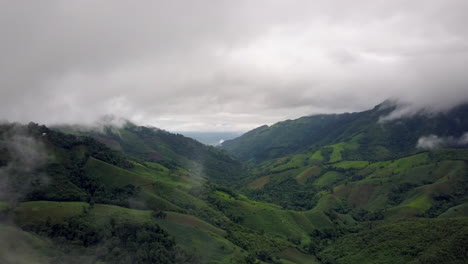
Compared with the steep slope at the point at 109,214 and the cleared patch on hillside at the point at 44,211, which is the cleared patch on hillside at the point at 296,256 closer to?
the steep slope at the point at 109,214

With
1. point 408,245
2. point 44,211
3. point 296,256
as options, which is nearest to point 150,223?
point 44,211

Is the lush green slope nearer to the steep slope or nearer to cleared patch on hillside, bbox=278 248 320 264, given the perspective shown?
cleared patch on hillside, bbox=278 248 320 264

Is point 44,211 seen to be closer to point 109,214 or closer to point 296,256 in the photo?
point 109,214

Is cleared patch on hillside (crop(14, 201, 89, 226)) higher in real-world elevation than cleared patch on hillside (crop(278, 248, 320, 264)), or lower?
higher

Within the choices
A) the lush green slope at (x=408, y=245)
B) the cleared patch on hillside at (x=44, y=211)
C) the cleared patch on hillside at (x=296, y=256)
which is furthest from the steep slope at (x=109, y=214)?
the lush green slope at (x=408, y=245)

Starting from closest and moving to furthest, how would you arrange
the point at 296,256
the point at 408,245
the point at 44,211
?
1. the point at 44,211
2. the point at 408,245
3. the point at 296,256

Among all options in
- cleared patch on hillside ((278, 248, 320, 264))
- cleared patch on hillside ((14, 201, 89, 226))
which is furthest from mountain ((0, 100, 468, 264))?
cleared patch on hillside ((278, 248, 320, 264))

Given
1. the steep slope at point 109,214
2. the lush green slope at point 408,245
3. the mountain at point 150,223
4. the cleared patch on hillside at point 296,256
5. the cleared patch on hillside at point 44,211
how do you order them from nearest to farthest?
the mountain at point 150,223 → the steep slope at point 109,214 → the cleared patch on hillside at point 44,211 → the lush green slope at point 408,245 → the cleared patch on hillside at point 296,256

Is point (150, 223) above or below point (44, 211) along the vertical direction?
below

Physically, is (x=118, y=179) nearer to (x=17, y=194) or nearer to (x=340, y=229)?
(x=17, y=194)

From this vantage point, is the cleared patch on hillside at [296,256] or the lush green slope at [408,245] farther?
the cleared patch on hillside at [296,256]

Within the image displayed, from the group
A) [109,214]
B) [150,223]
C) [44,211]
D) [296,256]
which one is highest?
[44,211]

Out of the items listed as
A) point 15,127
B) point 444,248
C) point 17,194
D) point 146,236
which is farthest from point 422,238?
point 15,127

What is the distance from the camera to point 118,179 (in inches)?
5861
